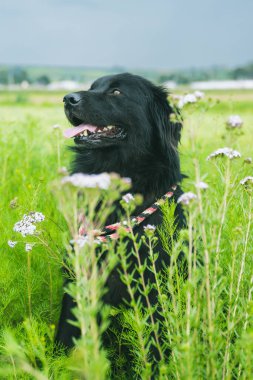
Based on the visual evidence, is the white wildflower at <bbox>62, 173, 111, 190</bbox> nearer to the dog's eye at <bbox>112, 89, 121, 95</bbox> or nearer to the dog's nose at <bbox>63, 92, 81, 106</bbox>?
the dog's nose at <bbox>63, 92, 81, 106</bbox>

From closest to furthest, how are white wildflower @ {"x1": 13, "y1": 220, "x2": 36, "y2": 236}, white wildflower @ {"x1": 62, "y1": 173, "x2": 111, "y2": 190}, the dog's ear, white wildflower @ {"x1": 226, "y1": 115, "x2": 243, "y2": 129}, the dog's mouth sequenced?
white wildflower @ {"x1": 62, "y1": 173, "x2": 111, "y2": 190}
white wildflower @ {"x1": 226, "y1": 115, "x2": 243, "y2": 129}
white wildflower @ {"x1": 13, "y1": 220, "x2": 36, "y2": 236}
the dog's mouth
the dog's ear

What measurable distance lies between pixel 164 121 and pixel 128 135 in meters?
0.27

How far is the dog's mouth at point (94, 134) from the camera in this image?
113 inches

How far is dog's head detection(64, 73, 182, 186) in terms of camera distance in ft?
9.59

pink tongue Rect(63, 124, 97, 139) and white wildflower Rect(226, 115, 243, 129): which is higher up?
white wildflower Rect(226, 115, 243, 129)

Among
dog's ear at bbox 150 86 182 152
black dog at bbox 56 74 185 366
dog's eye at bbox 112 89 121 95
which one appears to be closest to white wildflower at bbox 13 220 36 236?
black dog at bbox 56 74 185 366

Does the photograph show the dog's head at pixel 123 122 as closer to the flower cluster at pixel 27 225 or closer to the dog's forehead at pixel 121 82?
the dog's forehead at pixel 121 82

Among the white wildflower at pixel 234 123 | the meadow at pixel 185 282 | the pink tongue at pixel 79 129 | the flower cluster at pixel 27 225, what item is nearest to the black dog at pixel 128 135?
the pink tongue at pixel 79 129

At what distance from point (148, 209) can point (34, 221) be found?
786mm

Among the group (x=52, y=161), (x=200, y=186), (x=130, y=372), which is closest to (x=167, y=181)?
(x=130, y=372)

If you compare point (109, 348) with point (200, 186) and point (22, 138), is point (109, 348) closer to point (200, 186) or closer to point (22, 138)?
point (200, 186)

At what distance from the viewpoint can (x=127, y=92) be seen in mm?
3105

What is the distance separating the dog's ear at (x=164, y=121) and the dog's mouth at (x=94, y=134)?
25 centimetres

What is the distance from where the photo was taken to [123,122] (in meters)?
3.00
